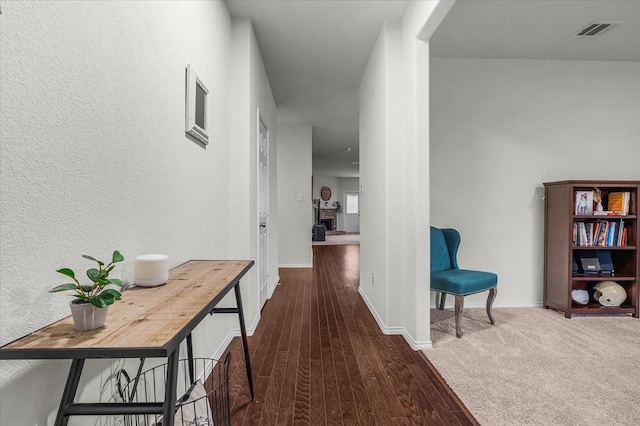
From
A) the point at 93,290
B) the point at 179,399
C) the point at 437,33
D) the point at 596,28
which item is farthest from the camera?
the point at 437,33

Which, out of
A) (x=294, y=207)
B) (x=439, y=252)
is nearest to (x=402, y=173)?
(x=439, y=252)

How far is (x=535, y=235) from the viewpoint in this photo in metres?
3.59

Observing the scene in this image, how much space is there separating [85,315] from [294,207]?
215 inches

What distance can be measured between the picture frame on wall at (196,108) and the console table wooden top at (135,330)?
96cm

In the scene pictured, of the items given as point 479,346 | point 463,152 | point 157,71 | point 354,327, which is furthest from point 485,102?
point 157,71

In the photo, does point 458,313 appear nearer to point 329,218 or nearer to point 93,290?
point 93,290

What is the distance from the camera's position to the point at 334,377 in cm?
208

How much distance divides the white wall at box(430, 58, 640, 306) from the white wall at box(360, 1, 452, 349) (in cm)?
75

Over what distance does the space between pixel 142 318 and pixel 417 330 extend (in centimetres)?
213

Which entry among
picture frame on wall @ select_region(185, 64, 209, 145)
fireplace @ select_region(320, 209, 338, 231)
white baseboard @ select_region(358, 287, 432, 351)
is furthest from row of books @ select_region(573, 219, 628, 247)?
fireplace @ select_region(320, 209, 338, 231)

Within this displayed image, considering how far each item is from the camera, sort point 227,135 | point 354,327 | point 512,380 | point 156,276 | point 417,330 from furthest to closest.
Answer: point 354,327 < point 227,135 < point 417,330 < point 512,380 < point 156,276

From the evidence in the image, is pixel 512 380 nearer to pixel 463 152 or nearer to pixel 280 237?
pixel 463 152

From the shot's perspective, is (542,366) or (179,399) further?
(542,366)

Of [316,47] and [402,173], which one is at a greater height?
[316,47]
